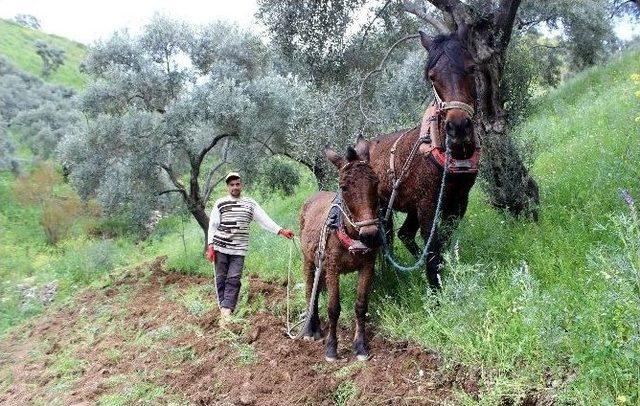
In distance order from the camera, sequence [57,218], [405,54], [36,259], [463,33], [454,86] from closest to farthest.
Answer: [454,86], [463,33], [405,54], [36,259], [57,218]

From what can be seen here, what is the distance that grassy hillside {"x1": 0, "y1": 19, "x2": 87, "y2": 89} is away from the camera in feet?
206

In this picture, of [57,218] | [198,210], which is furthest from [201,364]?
[57,218]

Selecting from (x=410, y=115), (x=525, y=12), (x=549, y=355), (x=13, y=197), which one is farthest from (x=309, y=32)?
(x=13, y=197)

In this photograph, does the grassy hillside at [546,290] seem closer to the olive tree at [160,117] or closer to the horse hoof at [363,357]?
the horse hoof at [363,357]

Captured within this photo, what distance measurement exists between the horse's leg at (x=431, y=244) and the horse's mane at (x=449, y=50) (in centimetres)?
152

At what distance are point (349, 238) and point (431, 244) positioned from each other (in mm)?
1035

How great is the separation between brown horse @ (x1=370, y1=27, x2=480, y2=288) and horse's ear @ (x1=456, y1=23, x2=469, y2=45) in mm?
19

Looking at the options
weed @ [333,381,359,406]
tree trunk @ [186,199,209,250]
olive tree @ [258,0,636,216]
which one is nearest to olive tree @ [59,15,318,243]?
tree trunk @ [186,199,209,250]

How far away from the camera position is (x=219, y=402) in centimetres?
565

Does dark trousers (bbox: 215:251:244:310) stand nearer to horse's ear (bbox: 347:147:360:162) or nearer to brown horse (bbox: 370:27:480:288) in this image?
brown horse (bbox: 370:27:480:288)

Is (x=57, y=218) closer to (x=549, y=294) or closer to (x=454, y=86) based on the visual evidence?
(x=454, y=86)

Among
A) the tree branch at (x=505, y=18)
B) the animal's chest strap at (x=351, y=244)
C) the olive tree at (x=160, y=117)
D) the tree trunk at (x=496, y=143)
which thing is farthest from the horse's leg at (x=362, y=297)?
the olive tree at (x=160, y=117)

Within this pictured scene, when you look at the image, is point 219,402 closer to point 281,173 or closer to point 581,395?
point 581,395

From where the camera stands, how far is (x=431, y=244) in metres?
6.14
